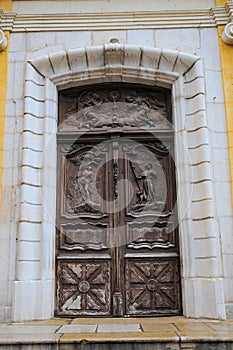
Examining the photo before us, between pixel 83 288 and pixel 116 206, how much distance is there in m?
1.26

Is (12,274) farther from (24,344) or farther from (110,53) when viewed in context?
(110,53)

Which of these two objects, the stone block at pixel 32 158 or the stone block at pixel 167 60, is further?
the stone block at pixel 167 60

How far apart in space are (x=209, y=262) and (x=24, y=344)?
2.59 metres

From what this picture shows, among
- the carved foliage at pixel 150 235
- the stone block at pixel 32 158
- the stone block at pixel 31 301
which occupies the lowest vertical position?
the stone block at pixel 31 301

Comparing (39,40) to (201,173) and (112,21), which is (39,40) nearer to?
(112,21)

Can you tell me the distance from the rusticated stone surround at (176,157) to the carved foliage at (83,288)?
200 millimetres

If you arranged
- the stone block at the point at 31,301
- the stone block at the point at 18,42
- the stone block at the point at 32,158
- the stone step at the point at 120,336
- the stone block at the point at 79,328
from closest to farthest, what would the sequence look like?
the stone step at the point at 120,336, the stone block at the point at 79,328, the stone block at the point at 31,301, the stone block at the point at 32,158, the stone block at the point at 18,42

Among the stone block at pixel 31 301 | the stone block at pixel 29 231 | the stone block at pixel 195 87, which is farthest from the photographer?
the stone block at pixel 195 87

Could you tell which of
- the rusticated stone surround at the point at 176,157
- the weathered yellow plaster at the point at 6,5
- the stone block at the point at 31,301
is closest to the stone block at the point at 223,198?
the rusticated stone surround at the point at 176,157

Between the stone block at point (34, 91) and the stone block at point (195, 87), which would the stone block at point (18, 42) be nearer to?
the stone block at point (34, 91)

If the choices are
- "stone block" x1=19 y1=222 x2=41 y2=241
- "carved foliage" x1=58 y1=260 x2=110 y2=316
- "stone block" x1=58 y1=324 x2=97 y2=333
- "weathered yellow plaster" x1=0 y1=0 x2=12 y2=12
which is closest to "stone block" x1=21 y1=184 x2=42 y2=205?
"stone block" x1=19 y1=222 x2=41 y2=241

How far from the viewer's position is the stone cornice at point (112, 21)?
6.21 metres

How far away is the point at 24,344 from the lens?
4004 millimetres

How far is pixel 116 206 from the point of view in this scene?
19.2 ft
